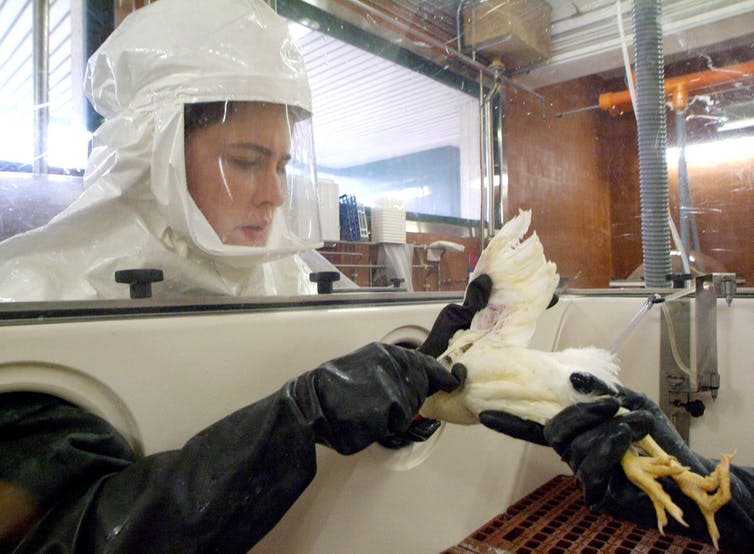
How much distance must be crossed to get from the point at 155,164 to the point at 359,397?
536mm

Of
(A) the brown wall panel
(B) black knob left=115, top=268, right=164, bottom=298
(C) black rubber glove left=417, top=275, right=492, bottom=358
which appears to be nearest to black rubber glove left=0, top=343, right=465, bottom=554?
(B) black knob left=115, top=268, right=164, bottom=298

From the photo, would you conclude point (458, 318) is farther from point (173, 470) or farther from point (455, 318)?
point (173, 470)

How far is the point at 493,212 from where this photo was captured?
2.45 metres

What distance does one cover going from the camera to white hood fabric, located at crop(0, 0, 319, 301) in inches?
30.8

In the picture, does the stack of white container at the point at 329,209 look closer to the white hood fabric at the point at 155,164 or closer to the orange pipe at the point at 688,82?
the white hood fabric at the point at 155,164

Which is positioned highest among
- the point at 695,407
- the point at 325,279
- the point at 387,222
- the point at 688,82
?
the point at 688,82

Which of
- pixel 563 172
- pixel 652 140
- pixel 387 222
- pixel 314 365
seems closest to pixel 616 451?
pixel 314 365

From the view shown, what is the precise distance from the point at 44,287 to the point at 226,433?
16.2 inches

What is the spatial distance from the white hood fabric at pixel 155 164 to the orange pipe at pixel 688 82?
165 centimetres

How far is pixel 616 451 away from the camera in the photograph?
1.81 feet

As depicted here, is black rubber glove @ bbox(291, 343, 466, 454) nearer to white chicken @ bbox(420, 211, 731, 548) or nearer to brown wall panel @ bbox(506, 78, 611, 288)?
white chicken @ bbox(420, 211, 731, 548)

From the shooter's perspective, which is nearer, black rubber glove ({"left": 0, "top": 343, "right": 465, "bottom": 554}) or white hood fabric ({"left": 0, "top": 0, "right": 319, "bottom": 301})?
black rubber glove ({"left": 0, "top": 343, "right": 465, "bottom": 554})

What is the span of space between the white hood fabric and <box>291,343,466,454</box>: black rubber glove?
0.33 metres

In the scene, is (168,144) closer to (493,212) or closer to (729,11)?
(493,212)
